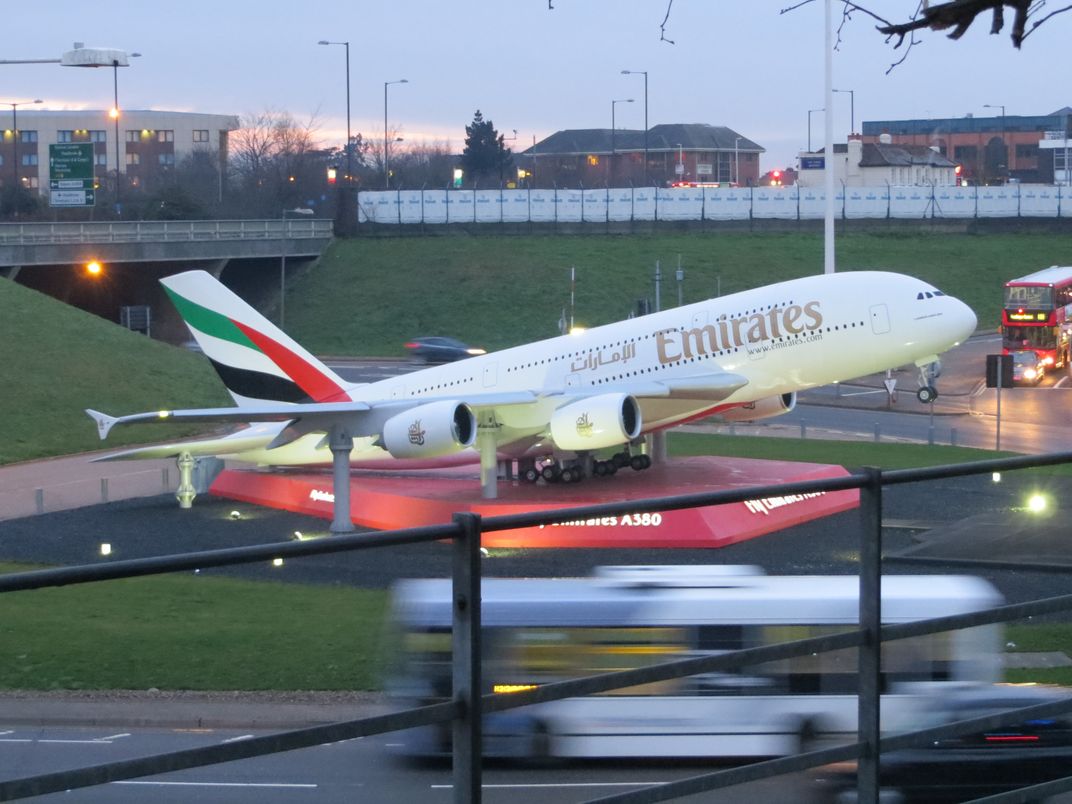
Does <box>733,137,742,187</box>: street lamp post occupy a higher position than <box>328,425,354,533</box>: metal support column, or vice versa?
<box>733,137,742,187</box>: street lamp post

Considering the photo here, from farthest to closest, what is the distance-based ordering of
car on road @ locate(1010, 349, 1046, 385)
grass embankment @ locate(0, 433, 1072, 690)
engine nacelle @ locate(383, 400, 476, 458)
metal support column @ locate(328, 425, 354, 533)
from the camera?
car on road @ locate(1010, 349, 1046, 385), metal support column @ locate(328, 425, 354, 533), engine nacelle @ locate(383, 400, 476, 458), grass embankment @ locate(0, 433, 1072, 690)

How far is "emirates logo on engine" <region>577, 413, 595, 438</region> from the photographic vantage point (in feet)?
95.9

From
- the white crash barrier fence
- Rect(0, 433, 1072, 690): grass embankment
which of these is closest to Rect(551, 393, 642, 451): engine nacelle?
Rect(0, 433, 1072, 690): grass embankment

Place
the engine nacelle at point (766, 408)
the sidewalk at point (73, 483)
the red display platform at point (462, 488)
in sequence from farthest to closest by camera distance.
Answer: the sidewalk at point (73, 483)
the engine nacelle at point (766, 408)
the red display platform at point (462, 488)

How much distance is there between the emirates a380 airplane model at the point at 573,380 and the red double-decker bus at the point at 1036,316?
30096 millimetres

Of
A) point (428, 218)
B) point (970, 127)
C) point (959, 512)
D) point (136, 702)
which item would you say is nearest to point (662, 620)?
point (959, 512)

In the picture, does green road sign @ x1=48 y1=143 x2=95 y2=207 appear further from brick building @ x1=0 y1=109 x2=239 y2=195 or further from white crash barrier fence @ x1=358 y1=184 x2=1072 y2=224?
brick building @ x1=0 y1=109 x2=239 y2=195

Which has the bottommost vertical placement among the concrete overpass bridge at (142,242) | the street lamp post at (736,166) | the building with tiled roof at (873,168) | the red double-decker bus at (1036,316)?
the red double-decker bus at (1036,316)

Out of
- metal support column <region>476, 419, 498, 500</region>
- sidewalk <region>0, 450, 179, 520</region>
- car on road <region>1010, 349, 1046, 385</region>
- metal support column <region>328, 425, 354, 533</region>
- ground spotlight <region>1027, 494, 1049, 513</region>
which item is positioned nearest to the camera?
ground spotlight <region>1027, 494, 1049, 513</region>

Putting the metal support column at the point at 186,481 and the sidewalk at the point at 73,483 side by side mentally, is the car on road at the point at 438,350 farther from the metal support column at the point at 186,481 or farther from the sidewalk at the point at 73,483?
the metal support column at the point at 186,481

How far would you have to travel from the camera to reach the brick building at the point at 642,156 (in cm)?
16260

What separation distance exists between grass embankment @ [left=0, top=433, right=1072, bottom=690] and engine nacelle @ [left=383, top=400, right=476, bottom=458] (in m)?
23.6

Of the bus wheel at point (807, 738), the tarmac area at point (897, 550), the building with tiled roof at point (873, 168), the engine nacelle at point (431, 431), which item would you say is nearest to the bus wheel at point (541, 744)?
the tarmac area at point (897, 550)

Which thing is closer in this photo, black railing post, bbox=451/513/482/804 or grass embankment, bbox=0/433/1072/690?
grass embankment, bbox=0/433/1072/690
